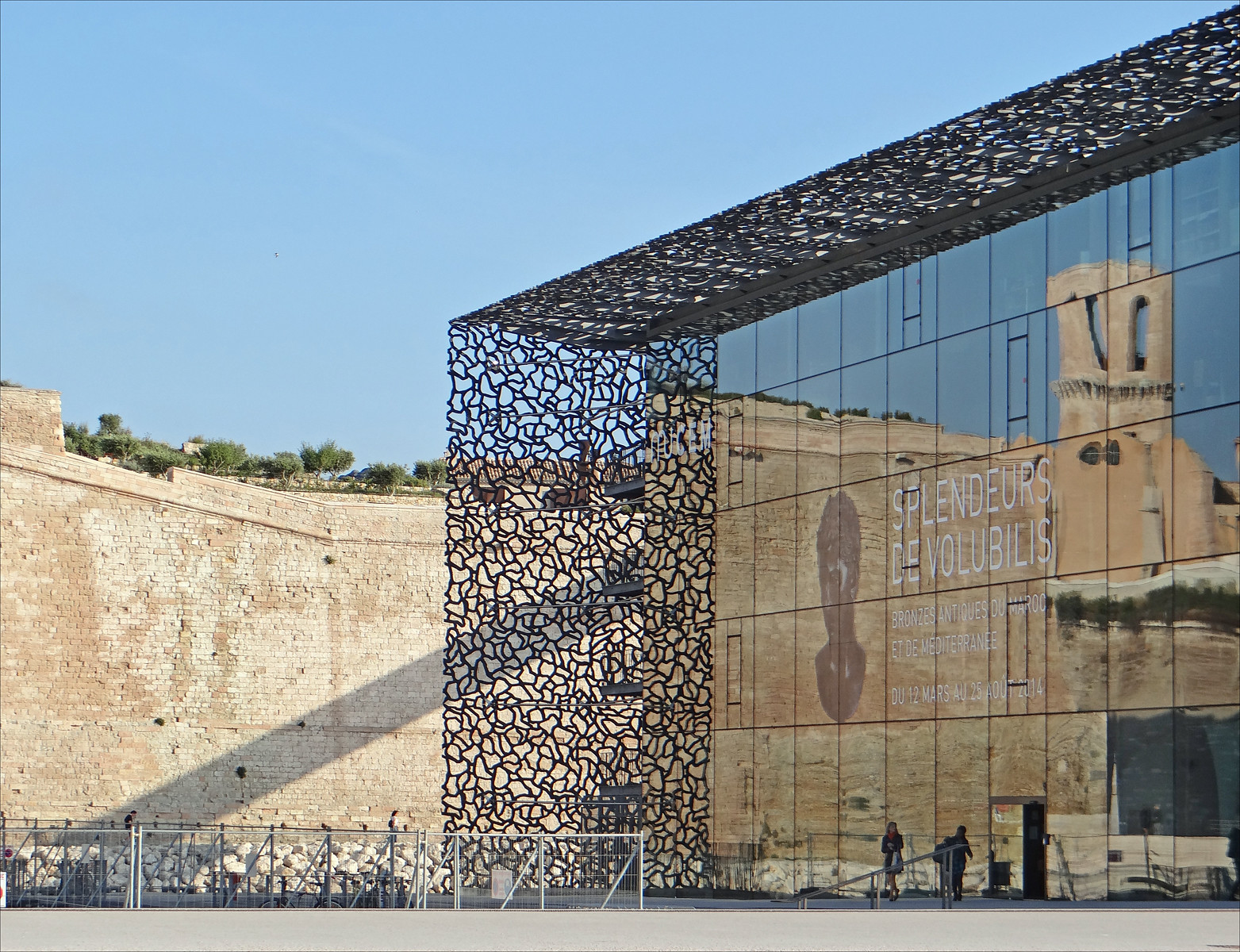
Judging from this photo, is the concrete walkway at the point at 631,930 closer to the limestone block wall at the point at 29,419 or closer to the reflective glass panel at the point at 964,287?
the reflective glass panel at the point at 964,287

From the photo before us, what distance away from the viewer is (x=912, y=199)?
1678 cm

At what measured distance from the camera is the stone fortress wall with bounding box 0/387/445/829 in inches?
1080

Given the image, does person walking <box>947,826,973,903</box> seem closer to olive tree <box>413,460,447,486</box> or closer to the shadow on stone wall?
the shadow on stone wall

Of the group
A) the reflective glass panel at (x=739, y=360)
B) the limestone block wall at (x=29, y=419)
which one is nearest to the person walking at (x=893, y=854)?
the reflective glass panel at (x=739, y=360)

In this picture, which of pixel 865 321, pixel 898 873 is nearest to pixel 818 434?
pixel 865 321

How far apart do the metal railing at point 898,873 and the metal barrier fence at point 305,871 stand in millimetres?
1798

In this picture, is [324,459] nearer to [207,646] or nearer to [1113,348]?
[207,646]

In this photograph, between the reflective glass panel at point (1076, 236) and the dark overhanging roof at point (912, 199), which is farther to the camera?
the reflective glass panel at point (1076, 236)

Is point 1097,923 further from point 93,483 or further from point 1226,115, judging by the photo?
point 93,483

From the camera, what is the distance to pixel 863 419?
60.4ft

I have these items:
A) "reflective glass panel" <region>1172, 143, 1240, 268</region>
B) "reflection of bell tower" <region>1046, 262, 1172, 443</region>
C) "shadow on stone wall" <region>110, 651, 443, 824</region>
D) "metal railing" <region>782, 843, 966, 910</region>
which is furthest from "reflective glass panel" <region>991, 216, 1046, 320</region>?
"shadow on stone wall" <region>110, 651, 443, 824</region>

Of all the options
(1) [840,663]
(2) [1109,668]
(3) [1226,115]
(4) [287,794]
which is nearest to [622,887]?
(1) [840,663]

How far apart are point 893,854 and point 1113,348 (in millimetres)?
5400

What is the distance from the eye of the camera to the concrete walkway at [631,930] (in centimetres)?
863
